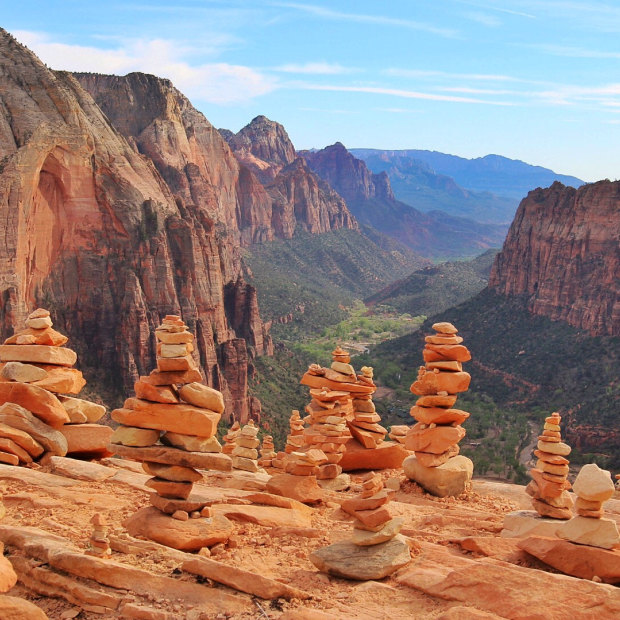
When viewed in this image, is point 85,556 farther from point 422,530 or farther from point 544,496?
point 544,496

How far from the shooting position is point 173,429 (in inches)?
626

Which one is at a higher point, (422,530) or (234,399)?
(422,530)

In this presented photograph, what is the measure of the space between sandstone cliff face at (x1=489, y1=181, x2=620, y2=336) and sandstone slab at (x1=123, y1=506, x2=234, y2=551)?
273 ft

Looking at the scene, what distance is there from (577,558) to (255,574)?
6.23 m

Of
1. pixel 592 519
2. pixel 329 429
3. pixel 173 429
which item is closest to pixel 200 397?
pixel 173 429

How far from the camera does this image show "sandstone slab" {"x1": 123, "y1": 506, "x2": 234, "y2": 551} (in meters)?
14.7

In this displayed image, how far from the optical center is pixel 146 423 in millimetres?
16000

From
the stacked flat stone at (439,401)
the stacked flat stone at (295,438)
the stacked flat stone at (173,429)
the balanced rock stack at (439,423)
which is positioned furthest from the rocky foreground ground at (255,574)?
the stacked flat stone at (295,438)

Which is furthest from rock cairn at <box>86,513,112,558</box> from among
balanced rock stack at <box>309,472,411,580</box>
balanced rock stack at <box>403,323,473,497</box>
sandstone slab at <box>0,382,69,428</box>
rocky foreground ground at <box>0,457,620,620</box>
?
balanced rock stack at <box>403,323,473,497</box>

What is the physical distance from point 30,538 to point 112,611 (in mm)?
2535

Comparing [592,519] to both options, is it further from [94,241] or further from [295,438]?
[94,241]

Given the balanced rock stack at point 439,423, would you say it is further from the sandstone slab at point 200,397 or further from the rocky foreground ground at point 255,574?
the sandstone slab at point 200,397

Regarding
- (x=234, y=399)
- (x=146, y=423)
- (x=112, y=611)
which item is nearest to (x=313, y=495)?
(x=146, y=423)

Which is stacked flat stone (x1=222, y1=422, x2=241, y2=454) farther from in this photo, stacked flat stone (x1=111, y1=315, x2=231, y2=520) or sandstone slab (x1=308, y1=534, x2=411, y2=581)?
sandstone slab (x1=308, y1=534, x2=411, y2=581)
